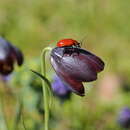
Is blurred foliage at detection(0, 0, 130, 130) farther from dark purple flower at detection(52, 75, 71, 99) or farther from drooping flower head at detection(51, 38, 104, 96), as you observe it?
drooping flower head at detection(51, 38, 104, 96)

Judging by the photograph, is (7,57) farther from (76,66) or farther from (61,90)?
(61,90)

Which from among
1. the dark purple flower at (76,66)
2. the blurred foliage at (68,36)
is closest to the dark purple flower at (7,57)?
the dark purple flower at (76,66)

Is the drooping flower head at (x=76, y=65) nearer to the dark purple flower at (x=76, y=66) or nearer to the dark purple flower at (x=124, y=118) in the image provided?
the dark purple flower at (x=76, y=66)

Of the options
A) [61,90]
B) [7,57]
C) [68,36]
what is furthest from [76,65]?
[68,36]

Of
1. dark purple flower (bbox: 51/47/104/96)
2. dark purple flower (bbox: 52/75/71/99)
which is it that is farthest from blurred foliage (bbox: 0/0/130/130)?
dark purple flower (bbox: 51/47/104/96)

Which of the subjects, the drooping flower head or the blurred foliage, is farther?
the blurred foliage

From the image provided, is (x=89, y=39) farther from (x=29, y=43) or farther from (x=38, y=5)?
(x=38, y=5)
